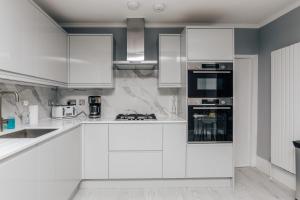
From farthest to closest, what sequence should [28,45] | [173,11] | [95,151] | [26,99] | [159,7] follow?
1. [173,11]
2. [95,151]
3. [159,7]
4. [26,99]
5. [28,45]

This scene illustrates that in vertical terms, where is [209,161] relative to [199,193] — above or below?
above

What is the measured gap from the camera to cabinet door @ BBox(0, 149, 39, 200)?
4.17 ft

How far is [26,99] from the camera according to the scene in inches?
107

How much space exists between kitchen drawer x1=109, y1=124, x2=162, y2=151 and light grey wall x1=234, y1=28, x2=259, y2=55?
200 centimetres

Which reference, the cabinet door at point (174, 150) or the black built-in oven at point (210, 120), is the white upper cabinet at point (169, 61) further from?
the cabinet door at point (174, 150)

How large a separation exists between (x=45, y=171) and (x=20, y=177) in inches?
15.2

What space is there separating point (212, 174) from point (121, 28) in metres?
A: 2.59

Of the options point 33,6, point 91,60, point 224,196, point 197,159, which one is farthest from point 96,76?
point 224,196

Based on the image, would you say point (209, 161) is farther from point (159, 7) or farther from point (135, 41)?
point (159, 7)

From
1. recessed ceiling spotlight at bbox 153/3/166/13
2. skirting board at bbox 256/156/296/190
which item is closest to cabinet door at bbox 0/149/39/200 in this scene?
recessed ceiling spotlight at bbox 153/3/166/13

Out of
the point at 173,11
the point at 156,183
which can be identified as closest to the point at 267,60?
the point at 173,11

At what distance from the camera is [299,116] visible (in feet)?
8.70

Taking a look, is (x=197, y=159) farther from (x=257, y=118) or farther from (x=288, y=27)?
(x=288, y=27)

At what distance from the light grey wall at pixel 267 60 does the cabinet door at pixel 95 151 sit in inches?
95.5
